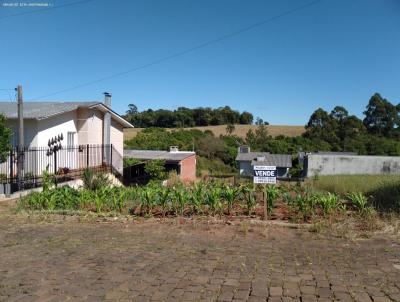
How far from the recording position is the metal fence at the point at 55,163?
16609 millimetres

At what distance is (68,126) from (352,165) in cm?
2435

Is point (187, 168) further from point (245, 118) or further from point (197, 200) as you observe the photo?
point (245, 118)

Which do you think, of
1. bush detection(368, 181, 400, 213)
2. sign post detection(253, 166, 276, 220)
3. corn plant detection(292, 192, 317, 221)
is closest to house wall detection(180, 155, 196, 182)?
bush detection(368, 181, 400, 213)

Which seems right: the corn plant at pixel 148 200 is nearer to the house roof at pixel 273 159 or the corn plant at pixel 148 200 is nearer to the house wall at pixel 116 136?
the house wall at pixel 116 136

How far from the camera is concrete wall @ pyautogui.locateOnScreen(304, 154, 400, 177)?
36000 millimetres

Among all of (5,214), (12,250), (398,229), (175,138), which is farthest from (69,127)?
(175,138)

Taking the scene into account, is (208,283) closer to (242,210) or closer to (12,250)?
(12,250)

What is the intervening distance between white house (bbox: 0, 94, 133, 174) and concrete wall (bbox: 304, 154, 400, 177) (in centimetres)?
1758

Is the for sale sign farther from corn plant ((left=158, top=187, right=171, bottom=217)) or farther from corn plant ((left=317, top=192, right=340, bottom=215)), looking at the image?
corn plant ((left=158, top=187, right=171, bottom=217))

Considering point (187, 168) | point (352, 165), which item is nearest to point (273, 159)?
point (352, 165)

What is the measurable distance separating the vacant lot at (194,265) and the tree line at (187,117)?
78663mm

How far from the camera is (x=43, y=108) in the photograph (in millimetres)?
23125

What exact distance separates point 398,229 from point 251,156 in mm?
54342

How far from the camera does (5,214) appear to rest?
36.5ft
